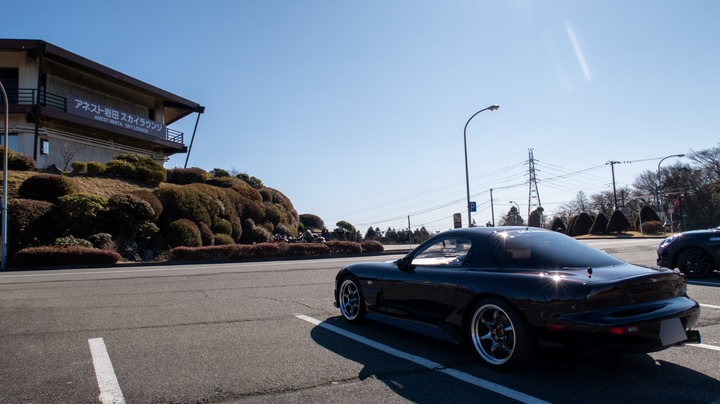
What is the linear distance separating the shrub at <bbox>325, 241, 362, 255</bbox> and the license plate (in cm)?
2035

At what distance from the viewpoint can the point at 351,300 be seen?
18.3 ft

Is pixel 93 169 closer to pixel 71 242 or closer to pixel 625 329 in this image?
pixel 71 242

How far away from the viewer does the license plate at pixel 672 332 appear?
10.7 feet

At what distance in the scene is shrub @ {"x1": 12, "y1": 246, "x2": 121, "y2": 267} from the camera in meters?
15.8

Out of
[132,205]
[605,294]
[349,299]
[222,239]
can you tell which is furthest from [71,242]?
[605,294]

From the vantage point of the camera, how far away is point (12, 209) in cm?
1784

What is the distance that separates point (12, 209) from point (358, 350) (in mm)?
20113

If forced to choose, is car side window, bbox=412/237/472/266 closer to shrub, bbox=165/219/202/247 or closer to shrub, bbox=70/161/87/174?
shrub, bbox=165/219/202/247

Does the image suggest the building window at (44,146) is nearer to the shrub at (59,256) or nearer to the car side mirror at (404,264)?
the shrub at (59,256)

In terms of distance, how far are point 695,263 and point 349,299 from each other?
26.4 feet

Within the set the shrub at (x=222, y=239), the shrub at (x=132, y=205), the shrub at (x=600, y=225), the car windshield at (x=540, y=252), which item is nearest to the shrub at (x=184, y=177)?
the shrub at (x=222, y=239)

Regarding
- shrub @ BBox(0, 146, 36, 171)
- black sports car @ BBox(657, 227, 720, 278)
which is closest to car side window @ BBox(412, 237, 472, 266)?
black sports car @ BBox(657, 227, 720, 278)

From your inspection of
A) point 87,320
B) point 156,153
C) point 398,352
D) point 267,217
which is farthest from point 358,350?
point 156,153

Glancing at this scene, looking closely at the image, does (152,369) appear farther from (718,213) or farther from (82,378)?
(718,213)
